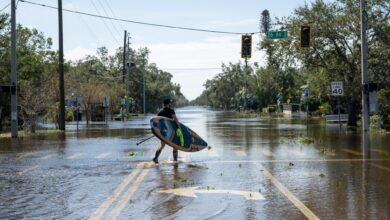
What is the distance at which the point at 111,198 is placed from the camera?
10.5 metres

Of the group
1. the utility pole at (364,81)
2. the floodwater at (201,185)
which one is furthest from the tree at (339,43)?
the floodwater at (201,185)

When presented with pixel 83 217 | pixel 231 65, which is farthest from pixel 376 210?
pixel 231 65

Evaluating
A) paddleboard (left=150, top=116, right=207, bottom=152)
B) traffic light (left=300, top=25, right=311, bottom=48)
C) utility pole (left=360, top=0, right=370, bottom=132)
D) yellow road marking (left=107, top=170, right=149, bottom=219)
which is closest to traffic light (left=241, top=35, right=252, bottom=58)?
traffic light (left=300, top=25, right=311, bottom=48)

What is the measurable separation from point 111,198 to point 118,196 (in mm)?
239

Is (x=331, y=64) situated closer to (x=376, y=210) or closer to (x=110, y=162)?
(x=110, y=162)

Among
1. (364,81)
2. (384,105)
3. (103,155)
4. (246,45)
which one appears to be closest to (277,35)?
(246,45)

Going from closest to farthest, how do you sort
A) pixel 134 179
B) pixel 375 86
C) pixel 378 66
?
pixel 134 179, pixel 375 86, pixel 378 66

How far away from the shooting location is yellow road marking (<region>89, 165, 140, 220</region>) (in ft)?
29.5

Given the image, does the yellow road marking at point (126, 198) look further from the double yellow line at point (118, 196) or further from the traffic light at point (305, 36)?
the traffic light at point (305, 36)

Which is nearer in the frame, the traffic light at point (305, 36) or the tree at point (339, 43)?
the traffic light at point (305, 36)

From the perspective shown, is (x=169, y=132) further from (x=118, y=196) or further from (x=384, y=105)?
(x=384, y=105)

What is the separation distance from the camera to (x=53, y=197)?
10.8 m

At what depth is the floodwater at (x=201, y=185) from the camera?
9188mm

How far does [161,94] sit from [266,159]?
123 metres
